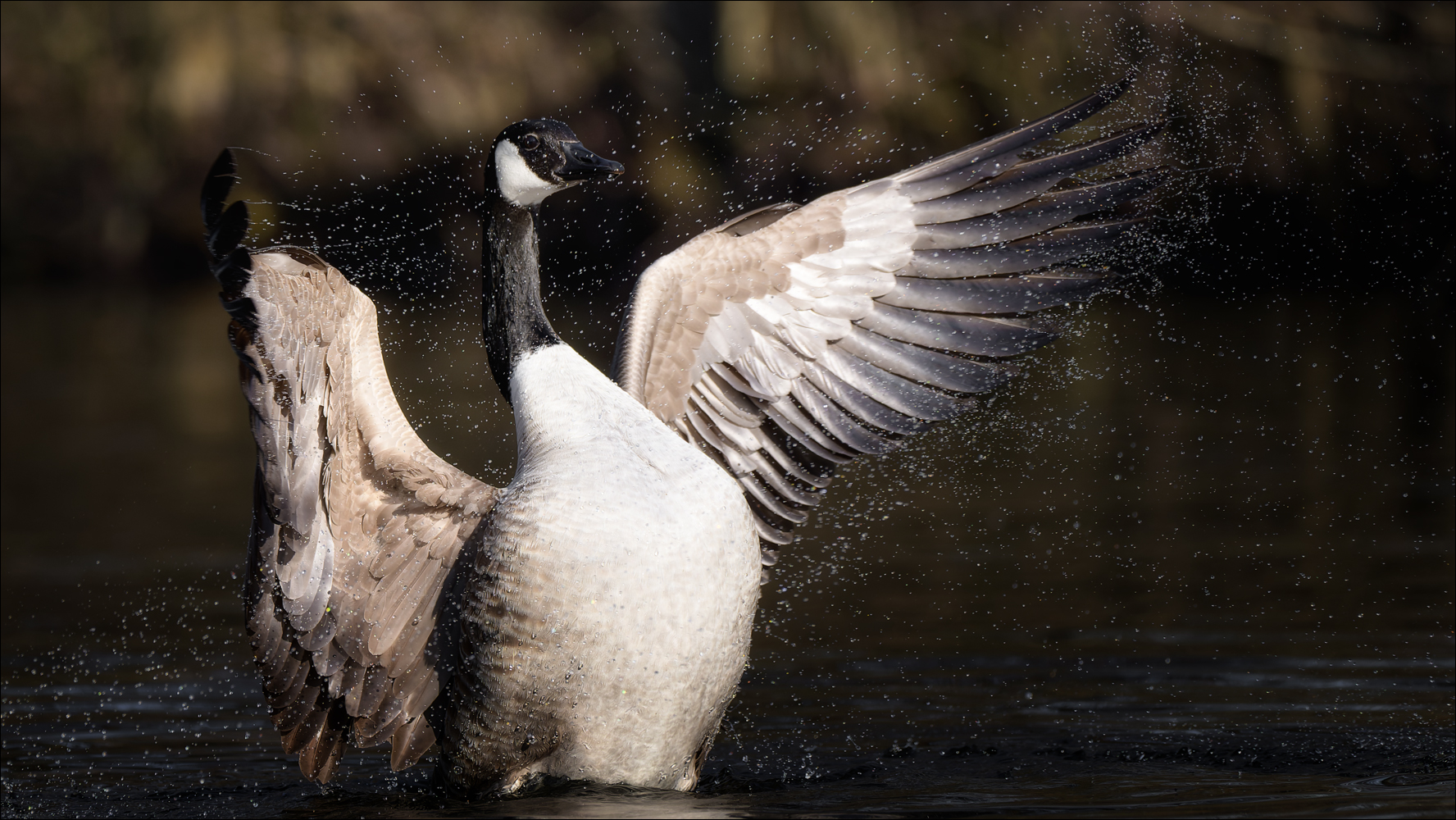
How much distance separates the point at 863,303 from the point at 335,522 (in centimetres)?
217

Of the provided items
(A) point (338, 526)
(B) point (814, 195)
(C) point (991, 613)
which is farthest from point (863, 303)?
(B) point (814, 195)

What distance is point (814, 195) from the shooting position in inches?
927

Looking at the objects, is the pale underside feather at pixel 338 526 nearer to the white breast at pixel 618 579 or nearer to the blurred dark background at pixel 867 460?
the blurred dark background at pixel 867 460

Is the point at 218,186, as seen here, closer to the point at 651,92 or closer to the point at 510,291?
the point at 510,291

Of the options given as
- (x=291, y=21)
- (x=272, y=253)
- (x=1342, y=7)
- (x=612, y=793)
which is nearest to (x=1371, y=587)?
(x=612, y=793)

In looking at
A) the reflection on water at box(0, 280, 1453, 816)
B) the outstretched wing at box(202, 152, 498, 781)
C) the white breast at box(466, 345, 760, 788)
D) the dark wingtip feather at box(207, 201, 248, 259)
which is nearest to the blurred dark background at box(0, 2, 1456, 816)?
the reflection on water at box(0, 280, 1453, 816)

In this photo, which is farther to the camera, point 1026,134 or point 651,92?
point 651,92

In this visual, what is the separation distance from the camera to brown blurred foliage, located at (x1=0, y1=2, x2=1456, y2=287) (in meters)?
22.0

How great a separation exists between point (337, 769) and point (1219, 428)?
8.47m

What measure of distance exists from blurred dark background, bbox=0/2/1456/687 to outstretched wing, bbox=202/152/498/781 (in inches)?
108

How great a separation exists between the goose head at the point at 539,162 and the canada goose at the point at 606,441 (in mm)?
10

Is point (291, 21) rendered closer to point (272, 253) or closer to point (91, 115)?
point (91, 115)

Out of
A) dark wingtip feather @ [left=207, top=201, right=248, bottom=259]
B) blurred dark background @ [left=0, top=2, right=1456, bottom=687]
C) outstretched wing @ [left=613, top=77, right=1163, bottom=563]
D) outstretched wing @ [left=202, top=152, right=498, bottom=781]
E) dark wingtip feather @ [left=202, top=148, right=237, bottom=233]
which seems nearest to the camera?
dark wingtip feather @ [left=202, top=148, right=237, bottom=233]

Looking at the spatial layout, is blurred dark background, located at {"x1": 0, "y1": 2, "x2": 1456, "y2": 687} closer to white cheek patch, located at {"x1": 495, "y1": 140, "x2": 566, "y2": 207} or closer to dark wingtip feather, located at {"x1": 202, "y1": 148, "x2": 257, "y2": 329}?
white cheek patch, located at {"x1": 495, "y1": 140, "x2": 566, "y2": 207}
